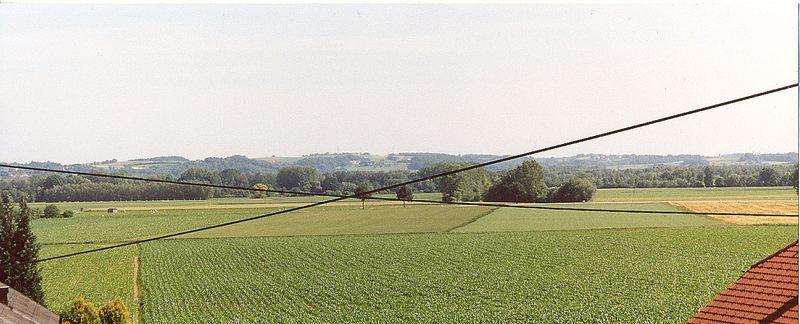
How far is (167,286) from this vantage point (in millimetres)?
28312

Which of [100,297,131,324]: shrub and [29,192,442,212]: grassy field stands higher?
[29,192,442,212]: grassy field

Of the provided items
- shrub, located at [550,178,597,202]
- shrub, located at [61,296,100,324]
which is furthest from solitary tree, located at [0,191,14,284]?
shrub, located at [550,178,597,202]

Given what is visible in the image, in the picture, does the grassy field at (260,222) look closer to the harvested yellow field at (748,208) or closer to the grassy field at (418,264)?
the grassy field at (418,264)

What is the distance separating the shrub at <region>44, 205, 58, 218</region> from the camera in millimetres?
55972

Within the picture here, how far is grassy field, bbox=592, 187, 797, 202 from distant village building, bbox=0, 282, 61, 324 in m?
44.4

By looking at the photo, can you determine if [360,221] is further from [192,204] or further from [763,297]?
[763,297]

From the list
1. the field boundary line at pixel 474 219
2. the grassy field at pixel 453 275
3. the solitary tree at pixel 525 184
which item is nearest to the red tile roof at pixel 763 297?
the grassy field at pixel 453 275

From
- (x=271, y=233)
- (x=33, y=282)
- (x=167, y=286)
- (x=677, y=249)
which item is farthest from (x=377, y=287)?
(x=271, y=233)

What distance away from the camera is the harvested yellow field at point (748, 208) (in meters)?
43.7

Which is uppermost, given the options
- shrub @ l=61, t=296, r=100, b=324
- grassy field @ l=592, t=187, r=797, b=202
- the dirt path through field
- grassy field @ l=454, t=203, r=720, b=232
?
grassy field @ l=592, t=187, r=797, b=202

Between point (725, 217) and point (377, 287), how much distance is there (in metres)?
26.2

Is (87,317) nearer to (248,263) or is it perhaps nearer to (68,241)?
(248,263)

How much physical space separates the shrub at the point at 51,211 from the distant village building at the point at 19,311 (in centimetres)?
4617

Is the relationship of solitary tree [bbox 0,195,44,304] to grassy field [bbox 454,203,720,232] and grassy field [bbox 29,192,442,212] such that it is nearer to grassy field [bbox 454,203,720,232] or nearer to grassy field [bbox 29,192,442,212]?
grassy field [bbox 454,203,720,232]
